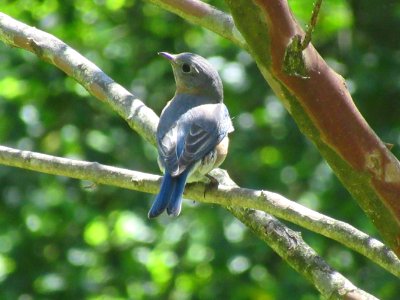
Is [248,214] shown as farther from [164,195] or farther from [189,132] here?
[189,132]

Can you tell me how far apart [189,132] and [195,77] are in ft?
2.90

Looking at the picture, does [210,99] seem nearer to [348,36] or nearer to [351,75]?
[351,75]

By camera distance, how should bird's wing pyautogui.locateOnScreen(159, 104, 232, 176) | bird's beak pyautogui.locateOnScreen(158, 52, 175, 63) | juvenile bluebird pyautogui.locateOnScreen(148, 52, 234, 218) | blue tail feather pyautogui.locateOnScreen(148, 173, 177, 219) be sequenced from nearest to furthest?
blue tail feather pyautogui.locateOnScreen(148, 173, 177, 219) → juvenile bluebird pyautogui.locateOnScreen(148, 52, 234, 218) → bird's wing pyautogui.locateOnScreen(159, 104, 232, 176) → bird's beak pyautogui.locateOnScreen(158, 52, 175, 63)

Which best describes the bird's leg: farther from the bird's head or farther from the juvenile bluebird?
the bird's head

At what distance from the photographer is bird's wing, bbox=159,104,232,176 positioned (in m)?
4.68

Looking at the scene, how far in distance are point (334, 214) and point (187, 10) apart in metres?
3.59

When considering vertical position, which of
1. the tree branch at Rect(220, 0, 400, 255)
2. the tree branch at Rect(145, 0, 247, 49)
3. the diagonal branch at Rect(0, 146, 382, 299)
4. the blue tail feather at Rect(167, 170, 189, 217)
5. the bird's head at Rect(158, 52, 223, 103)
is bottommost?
the bird's head at Rect(158, 52, 223, 103)

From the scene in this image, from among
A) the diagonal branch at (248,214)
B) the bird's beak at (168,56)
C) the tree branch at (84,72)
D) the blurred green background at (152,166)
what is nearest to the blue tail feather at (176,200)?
the diagonal branch at (248,214)

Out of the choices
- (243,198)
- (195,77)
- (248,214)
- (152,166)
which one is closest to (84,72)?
(248,214)

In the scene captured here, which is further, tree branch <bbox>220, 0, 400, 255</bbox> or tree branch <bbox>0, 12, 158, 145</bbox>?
tree branch <bbox>0, 12, 158, 145</bbox>

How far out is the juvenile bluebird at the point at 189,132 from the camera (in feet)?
14.4

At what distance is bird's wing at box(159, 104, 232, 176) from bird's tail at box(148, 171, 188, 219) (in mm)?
76

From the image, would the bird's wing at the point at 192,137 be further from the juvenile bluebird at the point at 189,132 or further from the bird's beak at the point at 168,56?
the bird's beak at the point at 168,56

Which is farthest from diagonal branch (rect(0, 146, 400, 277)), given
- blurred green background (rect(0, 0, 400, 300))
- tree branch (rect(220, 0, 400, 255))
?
blurred green background (rect(0, 0, 400, 300))
